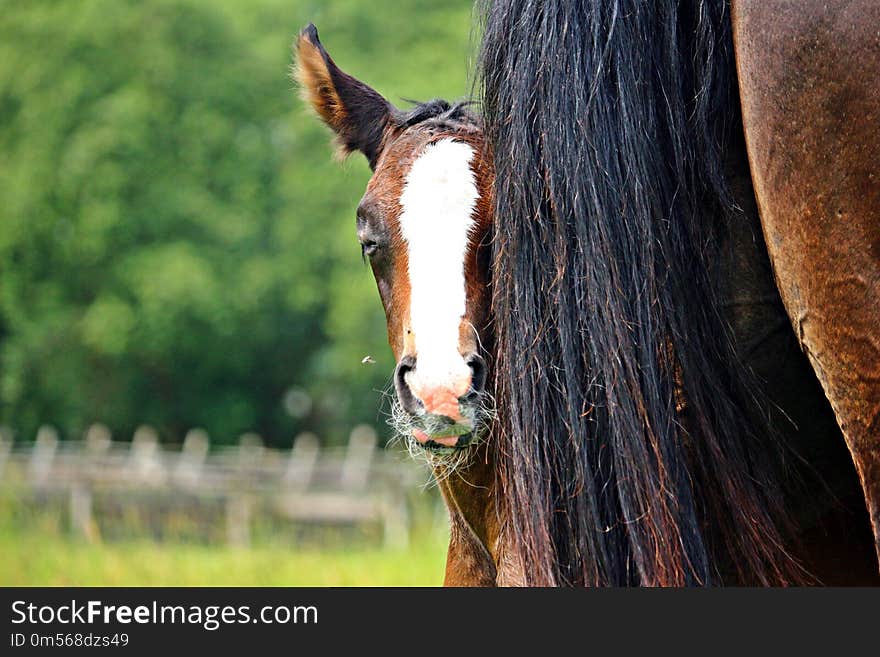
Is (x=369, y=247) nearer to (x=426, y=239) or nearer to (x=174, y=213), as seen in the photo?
(x=426, y=239)

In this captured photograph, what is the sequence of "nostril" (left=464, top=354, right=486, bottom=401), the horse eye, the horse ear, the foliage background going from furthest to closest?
the foliage background
the horse ear
the horse eye
"nostril" (left=464, top=354, right=486, bottom=401)

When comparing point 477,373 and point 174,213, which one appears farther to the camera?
point 174,213

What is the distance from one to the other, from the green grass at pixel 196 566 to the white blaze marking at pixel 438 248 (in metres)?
5.56

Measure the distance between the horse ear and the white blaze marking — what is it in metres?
0.41

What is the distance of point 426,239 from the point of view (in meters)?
2.28

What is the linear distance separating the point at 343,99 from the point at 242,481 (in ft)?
38.4

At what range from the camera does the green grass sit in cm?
775

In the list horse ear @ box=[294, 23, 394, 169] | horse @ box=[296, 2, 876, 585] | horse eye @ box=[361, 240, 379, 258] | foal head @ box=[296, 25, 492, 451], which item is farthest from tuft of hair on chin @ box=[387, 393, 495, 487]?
horse ear @ box=[294, 23, 394, 169]

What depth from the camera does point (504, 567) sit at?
6.43 ft

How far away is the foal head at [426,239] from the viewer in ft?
6.72

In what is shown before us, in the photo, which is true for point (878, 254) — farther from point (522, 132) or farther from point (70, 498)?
point (70, 498)

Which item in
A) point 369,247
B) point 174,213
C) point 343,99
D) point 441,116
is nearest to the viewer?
point 369,247

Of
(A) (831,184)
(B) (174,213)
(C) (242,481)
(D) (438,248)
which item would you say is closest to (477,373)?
(D) (438,248)

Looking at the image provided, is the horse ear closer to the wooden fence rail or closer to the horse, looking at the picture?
the horse
